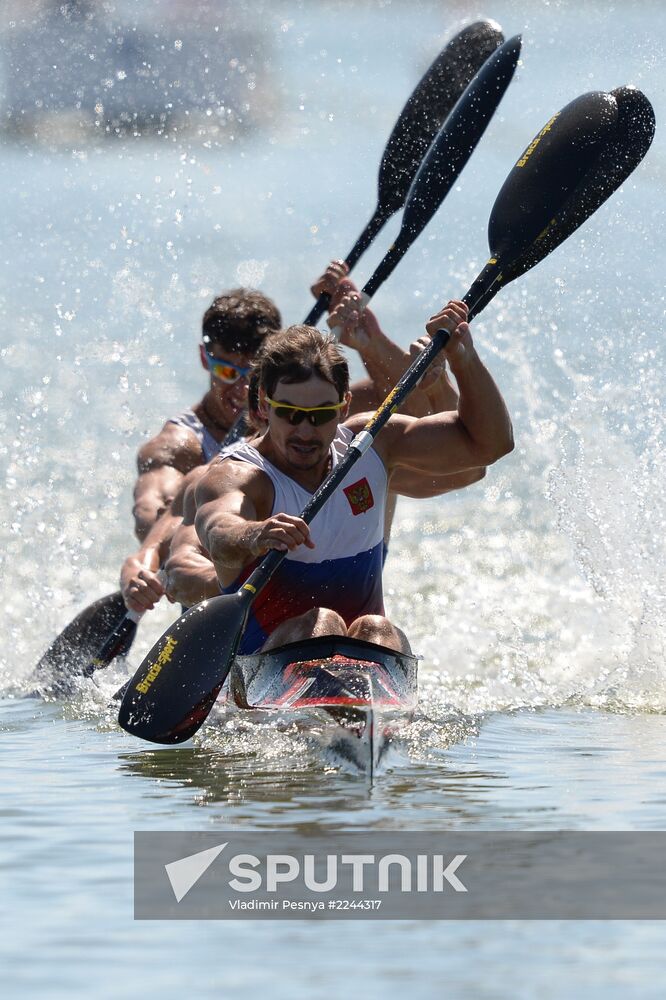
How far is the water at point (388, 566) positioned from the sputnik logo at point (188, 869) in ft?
0.32

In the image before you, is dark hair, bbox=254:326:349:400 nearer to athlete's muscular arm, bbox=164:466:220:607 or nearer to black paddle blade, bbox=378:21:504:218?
athlete's muscular arm, bbox=164:466:220:607

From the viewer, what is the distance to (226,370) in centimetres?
609

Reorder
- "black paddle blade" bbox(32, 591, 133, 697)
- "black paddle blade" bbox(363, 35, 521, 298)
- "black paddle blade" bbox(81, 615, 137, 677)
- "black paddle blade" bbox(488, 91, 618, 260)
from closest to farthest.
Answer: "black paddle blade" bbox(488, 91, 618, 260)
"black paddle blade" bbox(363, 35, 521, 298)
"black paddle blade" bbox(81, 615, 137, 677)
"black paddle blade" bbox(32, 591, 133, 697)

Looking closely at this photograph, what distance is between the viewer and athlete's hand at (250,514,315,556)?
13.7 ft

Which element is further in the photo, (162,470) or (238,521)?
(162,470)

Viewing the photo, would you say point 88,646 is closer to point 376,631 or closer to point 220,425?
point 220,425

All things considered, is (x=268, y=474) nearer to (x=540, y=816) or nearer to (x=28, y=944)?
(x=540, y=816)

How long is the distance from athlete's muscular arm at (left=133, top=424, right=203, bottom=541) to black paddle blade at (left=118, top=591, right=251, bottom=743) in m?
1.82

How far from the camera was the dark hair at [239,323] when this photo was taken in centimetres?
602

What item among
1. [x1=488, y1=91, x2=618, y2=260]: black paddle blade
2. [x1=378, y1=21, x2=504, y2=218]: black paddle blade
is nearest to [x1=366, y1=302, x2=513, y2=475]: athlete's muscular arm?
[x1=488, y1=91, x2=618, y2=260]: black paddle blade

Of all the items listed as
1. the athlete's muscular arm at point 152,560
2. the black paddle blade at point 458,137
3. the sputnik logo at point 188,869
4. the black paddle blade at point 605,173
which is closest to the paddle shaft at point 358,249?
the black paddle blade at point 458,137

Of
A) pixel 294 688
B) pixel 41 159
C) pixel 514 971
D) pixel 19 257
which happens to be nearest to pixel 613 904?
pixel 514 971

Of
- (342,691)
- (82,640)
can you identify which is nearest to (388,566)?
(82,640)

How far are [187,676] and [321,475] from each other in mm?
841
